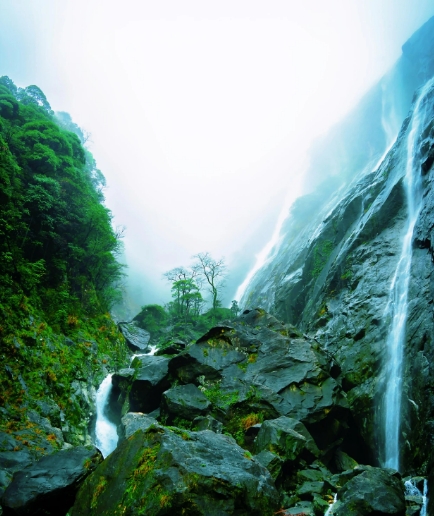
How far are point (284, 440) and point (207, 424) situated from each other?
3.12 metres

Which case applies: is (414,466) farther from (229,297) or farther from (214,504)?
(229,297)

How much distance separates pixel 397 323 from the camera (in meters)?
13.3

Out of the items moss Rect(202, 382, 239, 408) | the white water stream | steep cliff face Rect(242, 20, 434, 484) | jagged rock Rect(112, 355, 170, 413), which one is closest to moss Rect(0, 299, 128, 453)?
the white water stream

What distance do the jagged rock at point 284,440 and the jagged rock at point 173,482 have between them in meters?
3.32

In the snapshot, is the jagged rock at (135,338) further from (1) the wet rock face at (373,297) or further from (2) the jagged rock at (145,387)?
(1) the wet rock face at (373,297)

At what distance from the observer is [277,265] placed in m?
40.0

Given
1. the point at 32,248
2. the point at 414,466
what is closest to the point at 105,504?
the point at 414,466

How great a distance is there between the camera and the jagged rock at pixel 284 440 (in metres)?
9.12

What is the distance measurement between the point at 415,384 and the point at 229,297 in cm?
5196

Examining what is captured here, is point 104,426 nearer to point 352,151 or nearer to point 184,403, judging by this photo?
point 184,403

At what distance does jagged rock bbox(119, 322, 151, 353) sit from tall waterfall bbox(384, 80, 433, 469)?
894 inches

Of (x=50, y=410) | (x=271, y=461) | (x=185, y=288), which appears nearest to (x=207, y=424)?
(x=271, y=461)

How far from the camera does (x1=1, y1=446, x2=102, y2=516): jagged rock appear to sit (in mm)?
5727

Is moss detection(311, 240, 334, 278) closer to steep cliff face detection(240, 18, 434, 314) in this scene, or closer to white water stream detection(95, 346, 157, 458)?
steep cliff face detection(240, 18, 434, 314)
